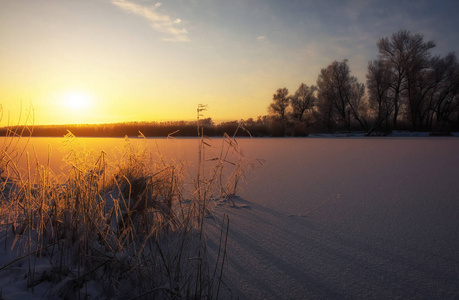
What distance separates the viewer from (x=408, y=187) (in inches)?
113

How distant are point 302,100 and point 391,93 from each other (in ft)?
26.4

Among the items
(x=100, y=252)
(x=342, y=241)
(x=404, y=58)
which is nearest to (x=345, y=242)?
(x=342, y=241)

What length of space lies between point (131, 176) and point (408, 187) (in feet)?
9.14

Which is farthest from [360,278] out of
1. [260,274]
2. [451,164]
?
[451,164]

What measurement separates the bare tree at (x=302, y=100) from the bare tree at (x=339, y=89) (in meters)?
2.26

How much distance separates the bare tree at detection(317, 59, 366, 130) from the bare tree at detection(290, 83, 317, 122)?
2258mm

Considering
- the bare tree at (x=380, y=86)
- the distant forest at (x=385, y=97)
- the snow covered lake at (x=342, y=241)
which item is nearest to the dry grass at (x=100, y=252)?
A: the snow covered lake at (x=342, y=241)

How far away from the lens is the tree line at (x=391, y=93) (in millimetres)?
20266

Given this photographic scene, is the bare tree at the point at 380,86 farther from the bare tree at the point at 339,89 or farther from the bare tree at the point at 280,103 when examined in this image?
the bare tree at the point at 280,103

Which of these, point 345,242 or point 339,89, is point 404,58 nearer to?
point 339,89

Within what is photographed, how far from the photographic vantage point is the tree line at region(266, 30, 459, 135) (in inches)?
798

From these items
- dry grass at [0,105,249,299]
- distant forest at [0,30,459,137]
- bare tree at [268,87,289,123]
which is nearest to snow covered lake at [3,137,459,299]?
dry grass at [0,105,249,299]

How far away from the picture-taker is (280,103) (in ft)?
92.7

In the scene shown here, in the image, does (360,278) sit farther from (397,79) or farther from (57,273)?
(397,79)
